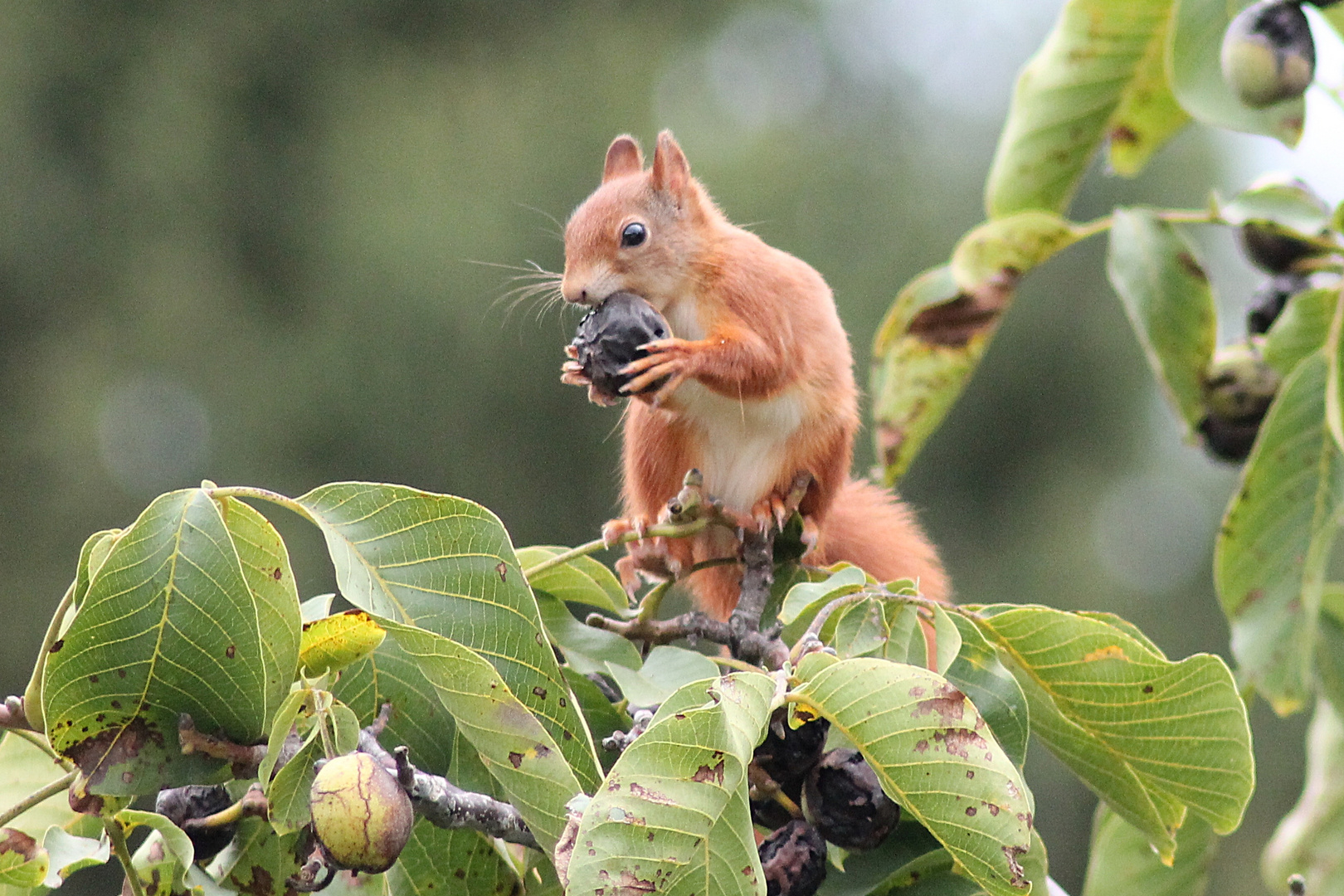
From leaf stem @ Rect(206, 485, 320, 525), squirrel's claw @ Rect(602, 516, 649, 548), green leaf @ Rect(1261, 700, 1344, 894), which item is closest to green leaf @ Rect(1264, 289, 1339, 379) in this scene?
green leaf @ Rect(1261, 700, 1344, 894)

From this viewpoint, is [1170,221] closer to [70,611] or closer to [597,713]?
[597,713]

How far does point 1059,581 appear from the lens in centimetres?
1338

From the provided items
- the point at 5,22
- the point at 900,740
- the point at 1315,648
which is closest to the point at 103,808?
the point at 900,740

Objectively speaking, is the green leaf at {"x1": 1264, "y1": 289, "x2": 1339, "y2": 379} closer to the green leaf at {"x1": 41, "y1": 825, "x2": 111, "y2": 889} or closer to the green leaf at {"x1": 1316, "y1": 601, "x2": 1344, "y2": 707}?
the green leaf at {"x1": 1316, "y1": 601, "x2": 1344, "y2": 707}

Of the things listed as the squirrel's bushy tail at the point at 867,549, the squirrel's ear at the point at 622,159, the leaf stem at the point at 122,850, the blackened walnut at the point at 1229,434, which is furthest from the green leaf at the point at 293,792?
the squirrel's ear at the point at 622,159

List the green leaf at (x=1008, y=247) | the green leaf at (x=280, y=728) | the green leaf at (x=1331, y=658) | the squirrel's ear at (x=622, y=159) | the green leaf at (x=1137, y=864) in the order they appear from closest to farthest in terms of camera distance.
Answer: the green leaf at (x=280, y=728) < the green leaf at (x=1137, y=864) < the green leaf at (x=1331, y=658) < the green leaf at (x=1008, y=247) < the squirrel's ear at (x=622, y=159)

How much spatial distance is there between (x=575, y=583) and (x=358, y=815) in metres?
0.49

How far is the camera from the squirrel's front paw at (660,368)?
1.65 meters

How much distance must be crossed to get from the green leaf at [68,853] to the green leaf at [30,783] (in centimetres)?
16

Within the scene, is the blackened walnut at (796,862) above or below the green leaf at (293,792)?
below

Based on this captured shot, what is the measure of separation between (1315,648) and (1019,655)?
101cm

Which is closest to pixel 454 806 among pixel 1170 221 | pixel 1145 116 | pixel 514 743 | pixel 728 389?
pixel 514 743

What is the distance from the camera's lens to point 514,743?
0.97 metres

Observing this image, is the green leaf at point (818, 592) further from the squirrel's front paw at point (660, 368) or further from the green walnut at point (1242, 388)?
the green walnut at point (1242, 388)
